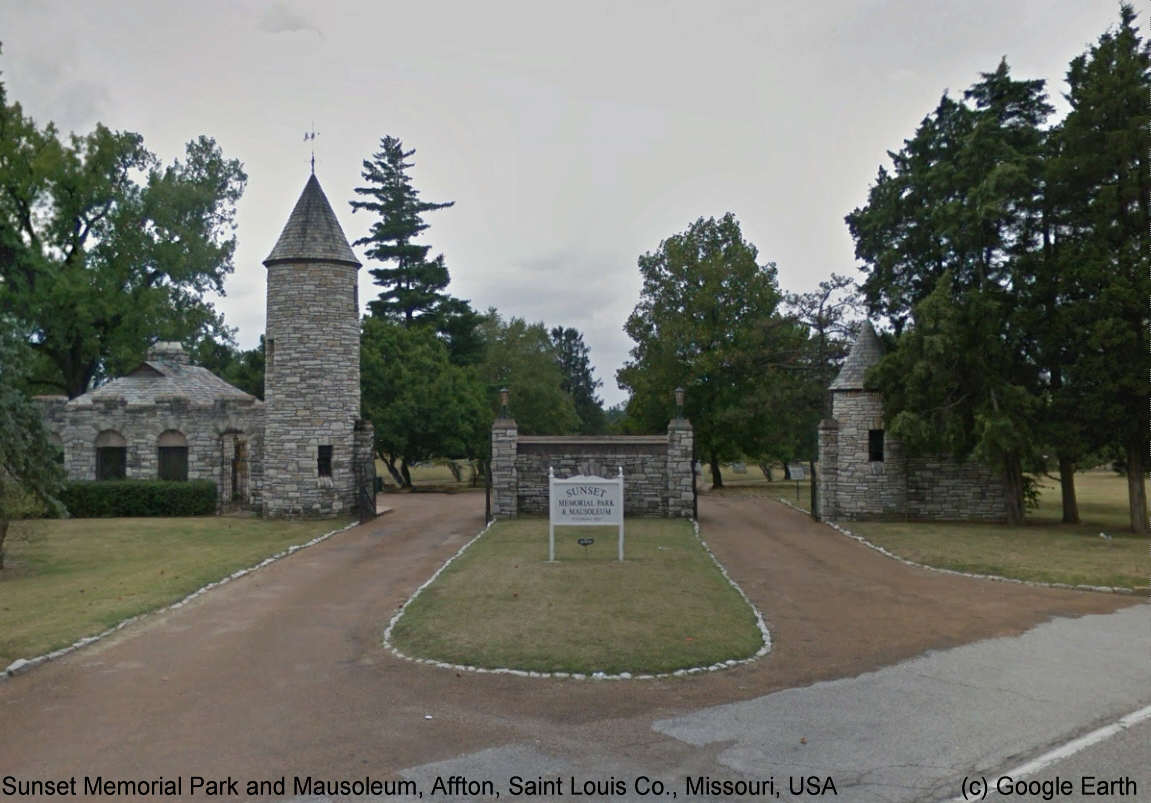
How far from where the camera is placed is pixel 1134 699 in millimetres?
8547

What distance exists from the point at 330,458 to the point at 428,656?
667 inches

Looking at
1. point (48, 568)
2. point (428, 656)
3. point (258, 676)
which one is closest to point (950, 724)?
point (428, 656)

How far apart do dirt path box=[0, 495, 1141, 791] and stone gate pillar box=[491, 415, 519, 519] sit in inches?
360

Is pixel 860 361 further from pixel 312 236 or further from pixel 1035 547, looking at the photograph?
pixel 312 236

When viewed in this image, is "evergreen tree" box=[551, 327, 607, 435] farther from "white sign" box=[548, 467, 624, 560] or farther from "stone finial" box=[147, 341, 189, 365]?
"white sign" box=[548, 467, 624, 560]

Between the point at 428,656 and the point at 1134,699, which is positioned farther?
the point at 428,656

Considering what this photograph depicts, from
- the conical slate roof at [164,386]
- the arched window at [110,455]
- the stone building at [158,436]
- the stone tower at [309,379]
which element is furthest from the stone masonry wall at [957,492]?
the arched window at [110,455]

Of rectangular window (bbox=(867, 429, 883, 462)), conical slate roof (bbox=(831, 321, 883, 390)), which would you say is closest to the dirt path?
rectangular window (bbox=(867, 429, 883, 462))

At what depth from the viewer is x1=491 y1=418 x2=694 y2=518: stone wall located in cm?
2531

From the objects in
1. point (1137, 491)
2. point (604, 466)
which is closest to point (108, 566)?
point (604, 466)

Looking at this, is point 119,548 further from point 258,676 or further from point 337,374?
point 258,676

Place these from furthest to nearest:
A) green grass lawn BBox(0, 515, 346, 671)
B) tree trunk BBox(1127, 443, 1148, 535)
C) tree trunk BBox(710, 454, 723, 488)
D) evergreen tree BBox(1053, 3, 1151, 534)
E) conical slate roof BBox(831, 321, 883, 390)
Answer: tree trunk BBox(710, 454, 723, 488) < conical slate roof BBox(831, 321, 883, 390) < tree trunk BBox(1127, 443, 1148, 535) < evergreen tree BBox(1053, 3, 1151, 534) < green grass lawn BBox(0, 515, 346, 671)

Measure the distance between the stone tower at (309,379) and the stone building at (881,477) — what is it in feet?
47.3

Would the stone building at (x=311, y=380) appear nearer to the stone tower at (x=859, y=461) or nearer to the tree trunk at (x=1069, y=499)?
the stone tower at (x=859, y=461)
